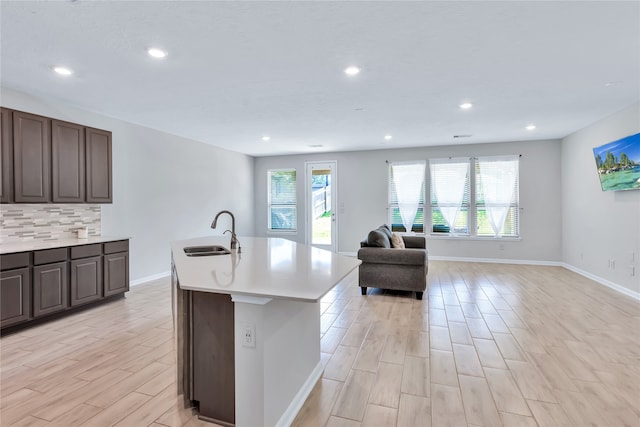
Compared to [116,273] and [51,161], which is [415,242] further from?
[51,161]

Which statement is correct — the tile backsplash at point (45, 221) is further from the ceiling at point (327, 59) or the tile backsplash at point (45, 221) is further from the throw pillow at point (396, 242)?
the throw pillow at point (396, 242)

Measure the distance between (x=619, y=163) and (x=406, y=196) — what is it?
12.0ft

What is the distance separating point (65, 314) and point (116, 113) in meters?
2.68

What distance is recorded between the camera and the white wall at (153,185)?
4.55 metres

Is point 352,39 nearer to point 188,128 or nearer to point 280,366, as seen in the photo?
point 280,366

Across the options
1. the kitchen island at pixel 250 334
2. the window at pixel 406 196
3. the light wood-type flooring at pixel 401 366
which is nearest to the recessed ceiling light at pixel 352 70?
the kitchen island at pixel 250 334

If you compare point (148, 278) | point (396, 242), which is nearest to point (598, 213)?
point (396, 242)

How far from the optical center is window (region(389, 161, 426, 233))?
7.26 meters

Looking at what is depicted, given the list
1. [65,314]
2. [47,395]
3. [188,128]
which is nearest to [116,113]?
[188,128]

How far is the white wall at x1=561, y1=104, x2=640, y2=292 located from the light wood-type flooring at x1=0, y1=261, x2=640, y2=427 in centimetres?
74

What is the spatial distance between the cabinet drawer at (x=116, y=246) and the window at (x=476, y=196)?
5921 mm

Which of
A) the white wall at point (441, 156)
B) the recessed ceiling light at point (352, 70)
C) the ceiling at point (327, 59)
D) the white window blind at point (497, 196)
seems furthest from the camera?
the white window blind at point (497, 196)

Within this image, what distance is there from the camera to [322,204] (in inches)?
320

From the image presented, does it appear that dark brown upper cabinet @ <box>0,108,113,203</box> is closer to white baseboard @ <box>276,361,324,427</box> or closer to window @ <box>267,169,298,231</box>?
white baseboard @ <box>276,361,324,427</box>
